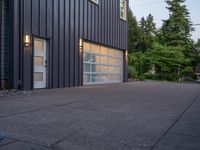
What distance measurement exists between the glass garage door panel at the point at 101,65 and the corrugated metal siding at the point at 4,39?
505 centimetres

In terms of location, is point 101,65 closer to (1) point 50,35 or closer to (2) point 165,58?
(1) point 50,35

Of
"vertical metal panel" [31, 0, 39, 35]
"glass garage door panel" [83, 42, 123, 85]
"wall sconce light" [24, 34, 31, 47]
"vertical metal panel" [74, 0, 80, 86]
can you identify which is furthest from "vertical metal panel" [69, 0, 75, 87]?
"wall sconce light" [24, 34, 31, 47]

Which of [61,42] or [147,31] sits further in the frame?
[147,31]

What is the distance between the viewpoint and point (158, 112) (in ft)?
18.6


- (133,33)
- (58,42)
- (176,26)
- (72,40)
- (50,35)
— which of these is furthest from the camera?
(133,33)

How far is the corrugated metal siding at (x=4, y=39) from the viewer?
909 centimetres

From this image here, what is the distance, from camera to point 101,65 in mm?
15766

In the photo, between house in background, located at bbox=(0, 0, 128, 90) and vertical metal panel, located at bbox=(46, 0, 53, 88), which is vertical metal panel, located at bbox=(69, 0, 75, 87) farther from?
vertical metal panel, located at bbox=(46, 0, 53, 88)

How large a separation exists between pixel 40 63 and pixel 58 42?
51.9 inches

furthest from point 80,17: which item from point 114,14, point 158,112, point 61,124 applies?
point 61,124

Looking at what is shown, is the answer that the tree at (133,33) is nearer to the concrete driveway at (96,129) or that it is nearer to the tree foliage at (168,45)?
the tree foliage at (168,45)

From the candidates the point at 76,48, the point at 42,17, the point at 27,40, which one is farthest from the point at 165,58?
the point at 27,40

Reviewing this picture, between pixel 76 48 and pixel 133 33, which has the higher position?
pixel 133 33

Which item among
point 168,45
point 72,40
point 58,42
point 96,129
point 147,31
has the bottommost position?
point 96,129
